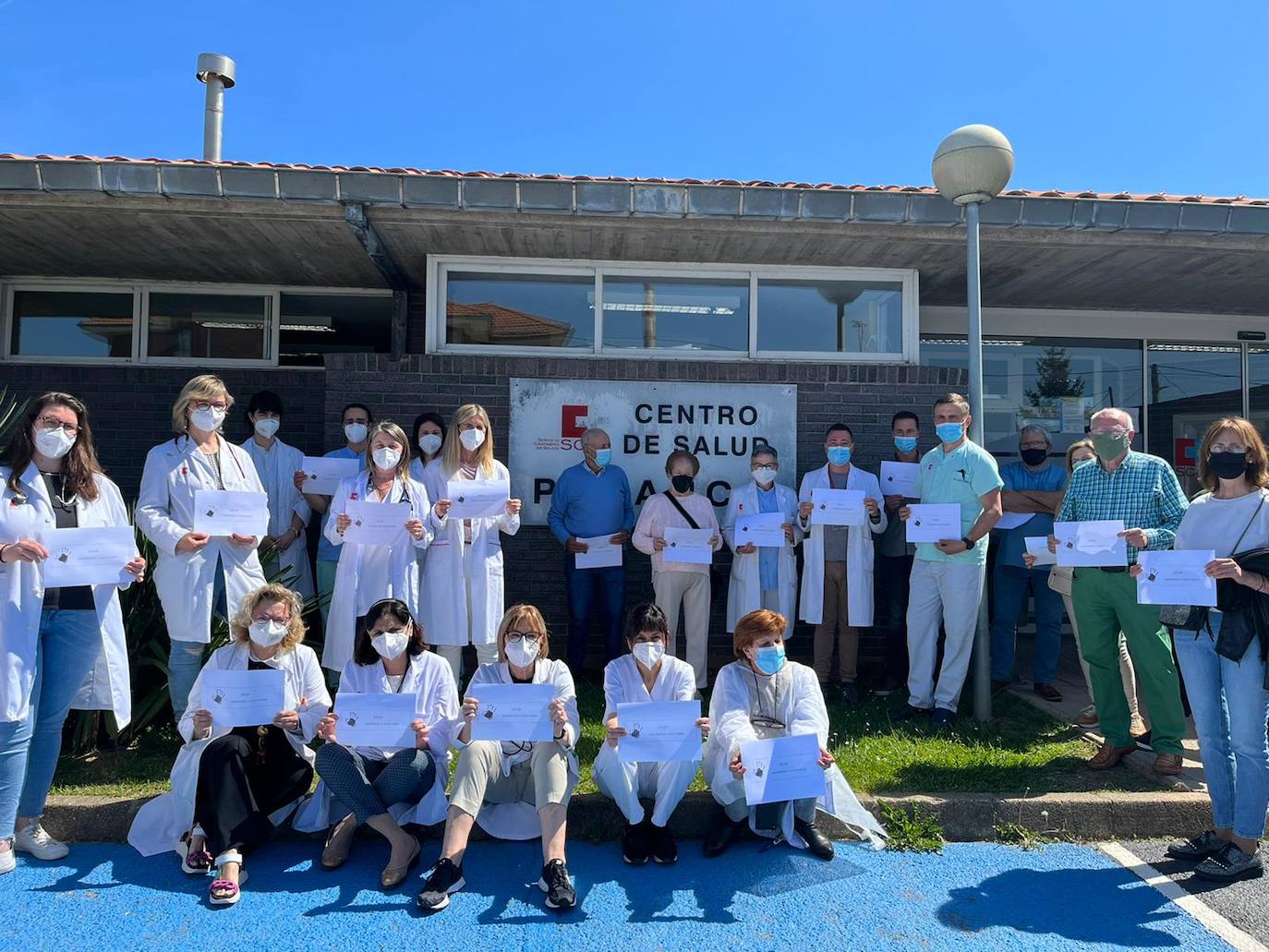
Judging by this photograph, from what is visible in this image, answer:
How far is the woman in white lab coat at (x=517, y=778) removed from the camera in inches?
147

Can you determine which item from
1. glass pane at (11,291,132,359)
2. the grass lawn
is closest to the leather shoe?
the grass lawn

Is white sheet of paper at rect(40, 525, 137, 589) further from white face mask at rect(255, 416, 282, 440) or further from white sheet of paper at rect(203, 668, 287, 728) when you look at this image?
white face mask at rect(255, 416, 282, 440)

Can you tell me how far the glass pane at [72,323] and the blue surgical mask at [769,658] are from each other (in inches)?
274

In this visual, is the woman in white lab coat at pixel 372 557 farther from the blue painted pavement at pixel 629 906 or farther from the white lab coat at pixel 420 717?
the blue painted pavement at pixel 629 906

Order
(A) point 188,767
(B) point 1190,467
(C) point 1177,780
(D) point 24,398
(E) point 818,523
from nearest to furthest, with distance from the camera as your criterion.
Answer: (A) point 188,767, (C) point 1177,780, (E) point 818,523, (D) point 24,398, (B) point 1190,467

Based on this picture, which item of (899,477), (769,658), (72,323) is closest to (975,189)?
(899,477)

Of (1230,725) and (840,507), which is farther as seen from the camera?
(840,507)

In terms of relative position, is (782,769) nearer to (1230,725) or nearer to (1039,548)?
(1230,725)

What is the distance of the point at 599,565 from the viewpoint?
6.42 meters

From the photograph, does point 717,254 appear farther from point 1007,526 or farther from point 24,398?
point 24,398

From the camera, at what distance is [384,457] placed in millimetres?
5293

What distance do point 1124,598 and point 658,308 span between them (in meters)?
4.33

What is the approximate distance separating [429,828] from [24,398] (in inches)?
255

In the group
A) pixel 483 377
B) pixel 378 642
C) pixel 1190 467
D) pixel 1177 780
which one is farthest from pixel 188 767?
pixel 1190 467
